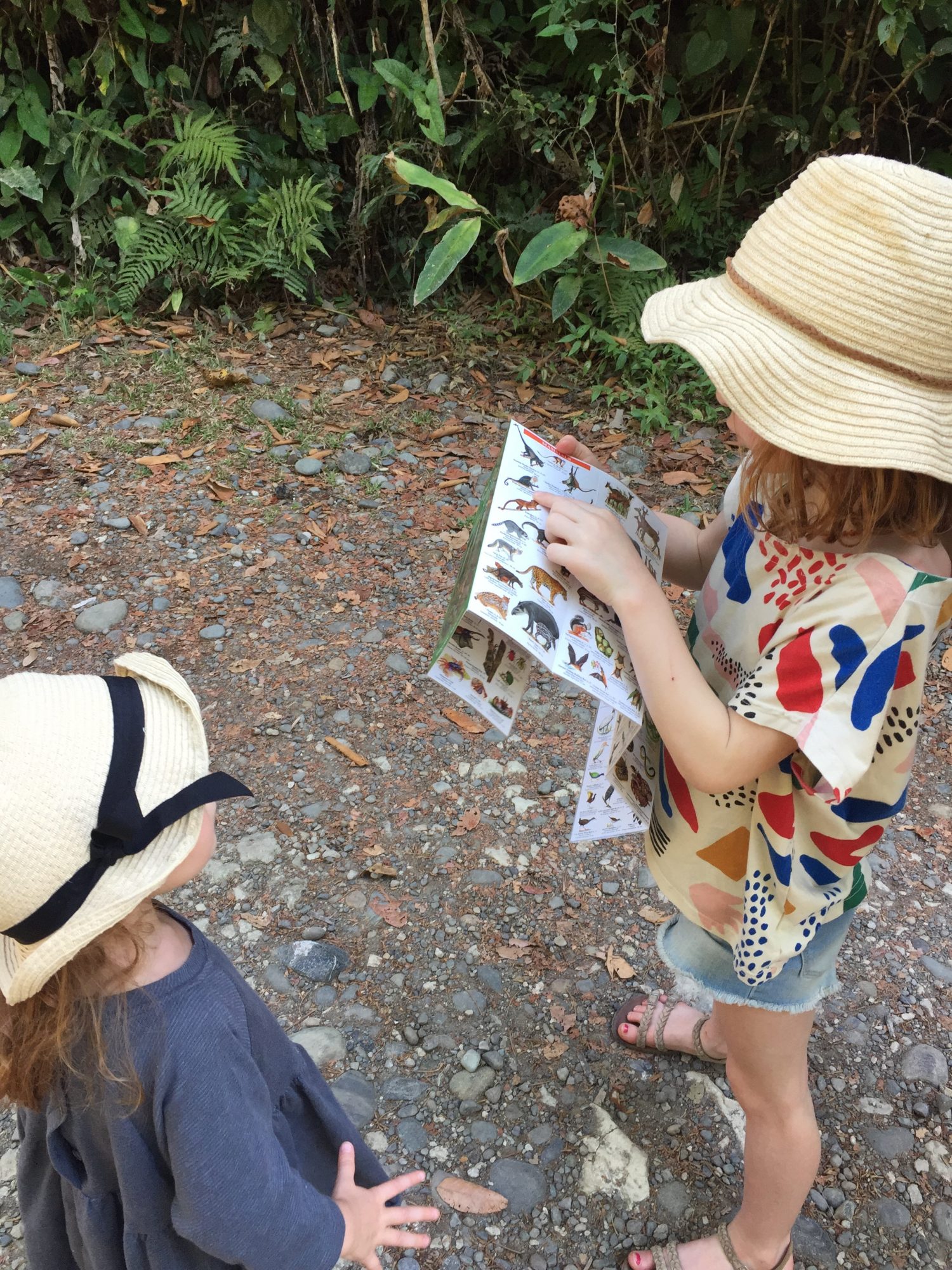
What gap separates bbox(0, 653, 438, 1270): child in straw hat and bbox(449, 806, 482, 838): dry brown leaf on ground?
4.84ft

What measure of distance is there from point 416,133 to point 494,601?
13.8ft

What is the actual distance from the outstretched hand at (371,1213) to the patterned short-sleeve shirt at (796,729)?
1.90 ft

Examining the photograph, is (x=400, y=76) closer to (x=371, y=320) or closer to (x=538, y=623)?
(x=371, y=320)

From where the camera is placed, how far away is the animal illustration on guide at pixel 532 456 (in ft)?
4.99

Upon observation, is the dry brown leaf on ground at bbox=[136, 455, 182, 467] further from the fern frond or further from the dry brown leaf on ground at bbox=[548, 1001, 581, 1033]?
the dry brown leaf on ground at bbox=[548, 1001, 581, 1033]

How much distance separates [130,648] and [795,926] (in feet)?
7.99

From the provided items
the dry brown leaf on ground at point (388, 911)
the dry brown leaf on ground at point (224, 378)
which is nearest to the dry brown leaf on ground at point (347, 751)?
the dry brown leaf on ground at point (388, 911)

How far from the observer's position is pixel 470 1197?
1.97 metres

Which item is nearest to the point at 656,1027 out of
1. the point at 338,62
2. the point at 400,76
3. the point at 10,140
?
the point at 400,76

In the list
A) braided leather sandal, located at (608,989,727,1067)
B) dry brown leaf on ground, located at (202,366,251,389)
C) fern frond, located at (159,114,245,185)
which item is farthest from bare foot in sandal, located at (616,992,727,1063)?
fern frond, located at (159,114,245,185)

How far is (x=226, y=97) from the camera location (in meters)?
4.93

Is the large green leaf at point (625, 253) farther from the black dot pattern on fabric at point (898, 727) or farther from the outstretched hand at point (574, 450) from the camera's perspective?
the black dot pattern on fabric at point (898, 727)

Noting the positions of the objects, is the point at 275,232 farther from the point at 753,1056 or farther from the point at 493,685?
the point at 753,1056

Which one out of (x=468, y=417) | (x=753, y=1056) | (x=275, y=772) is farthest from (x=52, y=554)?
(x=753, y=1056)
